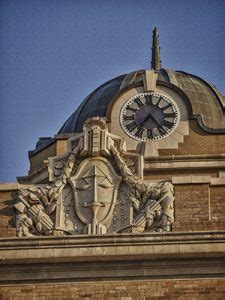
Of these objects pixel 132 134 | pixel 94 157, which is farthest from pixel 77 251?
pixel 132 134

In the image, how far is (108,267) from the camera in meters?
31.9

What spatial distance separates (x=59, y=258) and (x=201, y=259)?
3.02 meters

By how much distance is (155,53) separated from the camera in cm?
4947

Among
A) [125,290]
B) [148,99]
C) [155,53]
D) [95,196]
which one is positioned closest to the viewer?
[125,290]

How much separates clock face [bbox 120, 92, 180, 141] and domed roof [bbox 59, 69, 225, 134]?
1024 millimetres

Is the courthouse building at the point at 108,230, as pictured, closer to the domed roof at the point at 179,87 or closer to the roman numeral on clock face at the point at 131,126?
the roman numeral on clock face at the point at 131,126

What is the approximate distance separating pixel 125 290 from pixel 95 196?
8.10ft

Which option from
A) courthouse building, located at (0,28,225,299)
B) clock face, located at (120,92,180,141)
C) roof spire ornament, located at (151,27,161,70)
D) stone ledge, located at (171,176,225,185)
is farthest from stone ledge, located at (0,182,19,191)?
roof spire ornament, located at (151,27,161,70)

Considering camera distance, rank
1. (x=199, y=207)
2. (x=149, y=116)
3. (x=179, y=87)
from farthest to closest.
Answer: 1. (x=179, y=87)
2. (x=149, y=116)
3. (x=199, y=207)

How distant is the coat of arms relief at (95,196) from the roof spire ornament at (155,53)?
1511 centimetres

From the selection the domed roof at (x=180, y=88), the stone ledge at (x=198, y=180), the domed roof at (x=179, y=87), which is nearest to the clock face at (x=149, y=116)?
the domed roof at (x=180, y=88)

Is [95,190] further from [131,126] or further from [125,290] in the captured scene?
[131,126]

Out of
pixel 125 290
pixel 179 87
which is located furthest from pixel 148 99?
pixel 125 290

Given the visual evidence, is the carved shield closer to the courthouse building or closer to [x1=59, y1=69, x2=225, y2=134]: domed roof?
the courthouse building
